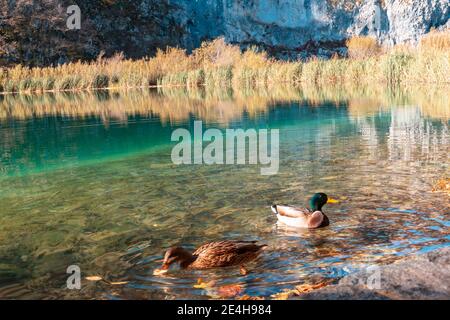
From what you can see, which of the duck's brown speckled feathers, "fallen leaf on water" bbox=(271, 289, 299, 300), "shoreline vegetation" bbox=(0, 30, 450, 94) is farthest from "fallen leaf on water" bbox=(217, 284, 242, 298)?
"shoreline vegetation" bbox=(0, 30, 450, 94)

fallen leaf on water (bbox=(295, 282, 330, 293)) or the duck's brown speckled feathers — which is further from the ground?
the duck's brown speckled feathers

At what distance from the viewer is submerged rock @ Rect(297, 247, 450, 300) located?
2947mm

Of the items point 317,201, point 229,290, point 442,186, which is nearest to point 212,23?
point 442,186

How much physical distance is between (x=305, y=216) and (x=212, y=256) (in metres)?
1.50

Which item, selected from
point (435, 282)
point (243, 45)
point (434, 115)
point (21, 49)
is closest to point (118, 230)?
point (435, 282)

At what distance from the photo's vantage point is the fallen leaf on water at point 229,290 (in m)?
3.99

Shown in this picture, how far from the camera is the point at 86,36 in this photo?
228 ft

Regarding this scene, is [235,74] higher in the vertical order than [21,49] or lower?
lower

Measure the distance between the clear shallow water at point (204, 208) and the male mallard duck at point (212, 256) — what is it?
0.10m

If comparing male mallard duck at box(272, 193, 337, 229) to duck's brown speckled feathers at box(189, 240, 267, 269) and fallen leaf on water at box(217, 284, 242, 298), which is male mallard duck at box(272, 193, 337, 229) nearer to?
duck's brown speckled feathers at box(189, 240, 267, 269)

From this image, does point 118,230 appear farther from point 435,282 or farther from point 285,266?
point 435,282

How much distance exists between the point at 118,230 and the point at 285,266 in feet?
7.35

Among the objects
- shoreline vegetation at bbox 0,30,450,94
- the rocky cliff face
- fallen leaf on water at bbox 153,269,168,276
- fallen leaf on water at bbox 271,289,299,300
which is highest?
the rocky cliff face

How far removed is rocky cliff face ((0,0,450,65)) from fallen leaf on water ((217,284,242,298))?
63.8 metres
